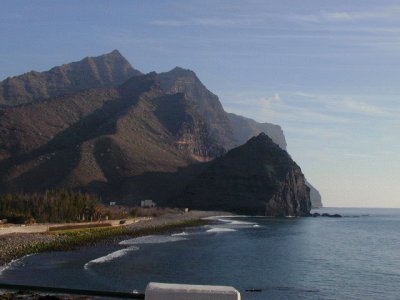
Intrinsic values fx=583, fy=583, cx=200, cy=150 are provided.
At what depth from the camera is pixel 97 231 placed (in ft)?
280

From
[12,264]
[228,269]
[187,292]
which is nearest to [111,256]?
[12,264]

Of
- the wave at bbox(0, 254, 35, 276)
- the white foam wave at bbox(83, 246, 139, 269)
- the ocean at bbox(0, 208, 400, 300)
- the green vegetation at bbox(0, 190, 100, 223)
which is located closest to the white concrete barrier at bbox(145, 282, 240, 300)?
the ocean at bbox(0, 208, 400, 300)

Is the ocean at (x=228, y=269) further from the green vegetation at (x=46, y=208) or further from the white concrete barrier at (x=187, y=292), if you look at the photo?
the white concrete barrier at (x=187, y=292)

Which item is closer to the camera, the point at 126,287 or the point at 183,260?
the point at 126,287

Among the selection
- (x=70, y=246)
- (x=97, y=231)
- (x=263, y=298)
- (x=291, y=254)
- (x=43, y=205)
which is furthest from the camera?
(x=43, y=205)

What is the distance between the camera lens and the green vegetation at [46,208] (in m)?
88.3

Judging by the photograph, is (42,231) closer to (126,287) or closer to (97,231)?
(97,231)

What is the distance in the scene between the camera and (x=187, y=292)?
19.1 feet

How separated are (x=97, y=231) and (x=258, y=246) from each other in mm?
23739

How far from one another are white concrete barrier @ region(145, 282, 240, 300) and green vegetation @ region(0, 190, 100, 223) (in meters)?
83.2

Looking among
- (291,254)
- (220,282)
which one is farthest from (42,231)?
(220,282)

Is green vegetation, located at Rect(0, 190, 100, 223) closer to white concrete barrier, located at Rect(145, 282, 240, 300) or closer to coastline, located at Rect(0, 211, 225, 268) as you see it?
coastline, located at Rect(0, 211, 225, 268)

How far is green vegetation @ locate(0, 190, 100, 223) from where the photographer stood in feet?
290

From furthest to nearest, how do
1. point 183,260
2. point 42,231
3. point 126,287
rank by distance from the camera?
1. point 42,231
2. point 183,260
3. point 126,287
